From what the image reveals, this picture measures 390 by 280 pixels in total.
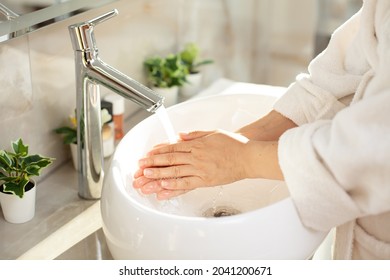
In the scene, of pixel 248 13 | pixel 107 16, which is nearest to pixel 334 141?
pixel 107 16

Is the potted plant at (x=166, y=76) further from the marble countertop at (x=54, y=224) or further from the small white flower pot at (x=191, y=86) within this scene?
the marble countertop at (x=54, y=224)

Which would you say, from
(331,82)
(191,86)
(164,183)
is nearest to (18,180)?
(164,183)

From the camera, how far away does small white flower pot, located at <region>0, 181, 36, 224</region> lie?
1.10 metres

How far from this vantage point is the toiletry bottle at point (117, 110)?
1.42m

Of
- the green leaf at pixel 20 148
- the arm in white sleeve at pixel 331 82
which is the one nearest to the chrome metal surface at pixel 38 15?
the green leaf at pixel 20 148

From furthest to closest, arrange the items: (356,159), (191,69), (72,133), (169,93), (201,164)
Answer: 1. (191,69)
2. (169,93)
3. (72,133)
4. (201,164)
5. (356,159)

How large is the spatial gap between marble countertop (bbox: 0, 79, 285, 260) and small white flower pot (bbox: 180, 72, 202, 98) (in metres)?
0.46

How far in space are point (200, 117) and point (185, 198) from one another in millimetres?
193

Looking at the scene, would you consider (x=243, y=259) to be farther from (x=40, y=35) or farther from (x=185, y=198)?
(x=40, y=35)

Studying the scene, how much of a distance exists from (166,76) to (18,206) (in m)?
0.63

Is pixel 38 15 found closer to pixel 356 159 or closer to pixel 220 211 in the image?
pixel 220 211

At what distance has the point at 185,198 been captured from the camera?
3.64ft

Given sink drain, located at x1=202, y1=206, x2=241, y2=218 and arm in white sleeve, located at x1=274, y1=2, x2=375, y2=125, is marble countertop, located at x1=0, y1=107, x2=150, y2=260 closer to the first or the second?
sink drain, located at x1=202, y1=206, x2=241, y2=218

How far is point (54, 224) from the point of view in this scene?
1.14 m
